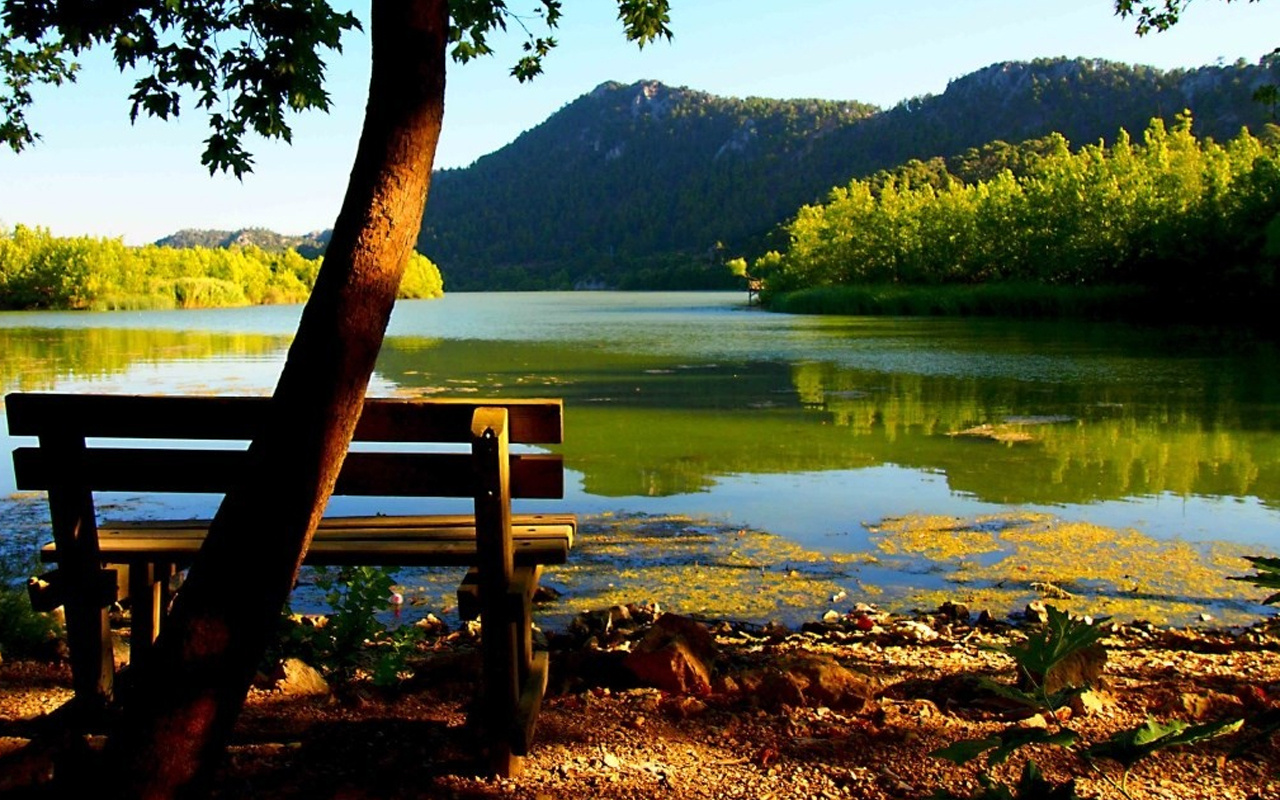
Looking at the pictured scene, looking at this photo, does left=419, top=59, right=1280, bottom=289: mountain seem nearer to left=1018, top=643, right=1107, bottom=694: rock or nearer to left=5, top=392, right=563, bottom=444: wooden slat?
left=1018, top=643, right=1107, bottom=694: rock

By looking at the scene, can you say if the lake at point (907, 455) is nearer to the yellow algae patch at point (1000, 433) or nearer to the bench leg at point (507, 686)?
the yellow algae patch at point (1000, 433)

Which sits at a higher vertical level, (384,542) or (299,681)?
(384,542)

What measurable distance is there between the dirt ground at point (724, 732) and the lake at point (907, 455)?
6.00 feet

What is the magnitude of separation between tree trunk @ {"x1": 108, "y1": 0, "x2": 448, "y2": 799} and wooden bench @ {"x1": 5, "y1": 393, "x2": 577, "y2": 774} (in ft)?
1.77

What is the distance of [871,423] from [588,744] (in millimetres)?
11208

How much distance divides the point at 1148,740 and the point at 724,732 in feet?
7.11

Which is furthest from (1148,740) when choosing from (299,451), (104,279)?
(104,279)

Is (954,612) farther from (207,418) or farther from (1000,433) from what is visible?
(1000,433)

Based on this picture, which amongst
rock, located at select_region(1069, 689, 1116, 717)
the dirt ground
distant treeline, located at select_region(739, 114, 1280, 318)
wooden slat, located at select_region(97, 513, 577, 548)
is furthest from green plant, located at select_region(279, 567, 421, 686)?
distant treeline, located at select_region(739, 114, 1280, 318)

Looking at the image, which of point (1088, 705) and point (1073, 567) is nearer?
point (1088, 705)

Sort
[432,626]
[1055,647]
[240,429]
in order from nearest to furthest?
[1055,647], [240,429], [432,626]

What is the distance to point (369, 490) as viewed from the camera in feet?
11.5

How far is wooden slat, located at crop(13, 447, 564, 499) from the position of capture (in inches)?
133

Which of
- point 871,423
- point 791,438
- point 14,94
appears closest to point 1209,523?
point 791,438
